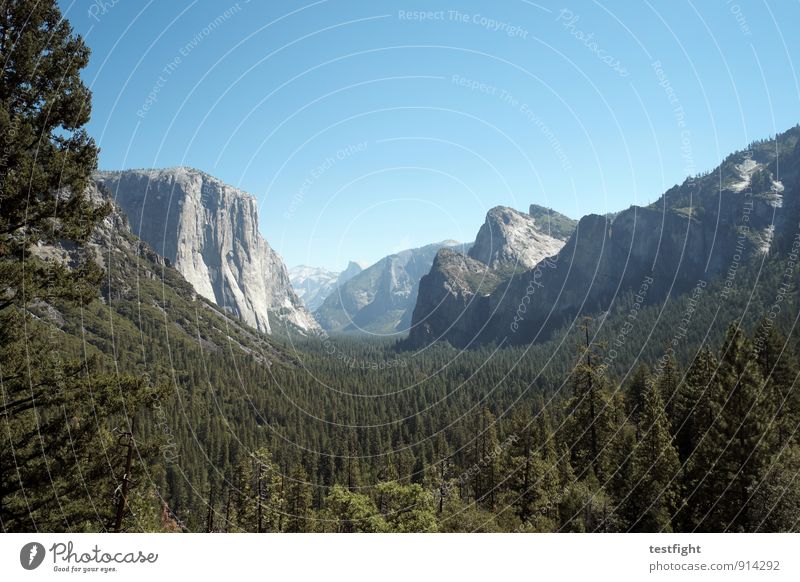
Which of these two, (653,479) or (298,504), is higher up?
(653,479)

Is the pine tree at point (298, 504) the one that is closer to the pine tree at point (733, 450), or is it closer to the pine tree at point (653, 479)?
the pine tree at point (653, 479)

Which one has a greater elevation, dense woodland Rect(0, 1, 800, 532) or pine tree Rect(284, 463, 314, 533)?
dense woodland Rect(0, 1, 800, 532)

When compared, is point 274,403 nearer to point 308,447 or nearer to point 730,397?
point 308,447

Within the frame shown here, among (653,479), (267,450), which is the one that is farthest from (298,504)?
(653,479)
